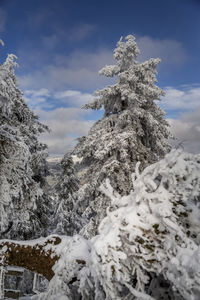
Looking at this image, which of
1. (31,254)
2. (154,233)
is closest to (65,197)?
(31,254)

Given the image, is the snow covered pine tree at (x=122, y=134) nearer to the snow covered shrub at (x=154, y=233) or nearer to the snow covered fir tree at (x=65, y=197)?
the snow covered fir tree at (x=65, y=197)

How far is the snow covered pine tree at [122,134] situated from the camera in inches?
386

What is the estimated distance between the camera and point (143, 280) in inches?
75.7

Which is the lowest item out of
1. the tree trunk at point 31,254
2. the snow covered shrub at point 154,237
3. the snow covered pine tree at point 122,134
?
the tree trunk at point 31,254

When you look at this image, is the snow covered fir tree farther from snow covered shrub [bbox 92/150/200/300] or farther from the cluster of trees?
snow covered shrub [bbox 92/150/200/300]

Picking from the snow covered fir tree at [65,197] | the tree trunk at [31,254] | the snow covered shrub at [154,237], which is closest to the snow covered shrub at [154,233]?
the snow covered shrub at [154,237]

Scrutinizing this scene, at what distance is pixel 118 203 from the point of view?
7.93 feet

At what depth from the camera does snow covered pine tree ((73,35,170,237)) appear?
32.2 feet

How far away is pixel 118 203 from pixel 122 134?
→ 7.62 m

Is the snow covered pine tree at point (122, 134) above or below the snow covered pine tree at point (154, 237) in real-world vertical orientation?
above

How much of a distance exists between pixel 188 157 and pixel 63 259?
262 cm

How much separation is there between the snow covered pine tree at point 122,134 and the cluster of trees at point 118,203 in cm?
5

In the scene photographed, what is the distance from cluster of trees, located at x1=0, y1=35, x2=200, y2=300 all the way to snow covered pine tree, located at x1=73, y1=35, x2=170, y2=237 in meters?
0.05

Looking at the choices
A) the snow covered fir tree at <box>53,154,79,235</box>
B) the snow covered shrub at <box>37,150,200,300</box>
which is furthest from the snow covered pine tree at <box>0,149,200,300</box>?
the snow covered fir tree at <box>53,154,79,235</box>
